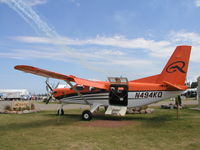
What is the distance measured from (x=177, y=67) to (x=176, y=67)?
0.19 feet

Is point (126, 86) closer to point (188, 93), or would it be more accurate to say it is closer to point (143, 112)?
point (143, 112)

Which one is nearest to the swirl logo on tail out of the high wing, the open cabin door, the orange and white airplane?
the orange and white airplane

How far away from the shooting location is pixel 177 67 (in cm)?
1216

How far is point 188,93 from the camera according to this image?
2549 inches

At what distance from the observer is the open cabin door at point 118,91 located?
12.6m

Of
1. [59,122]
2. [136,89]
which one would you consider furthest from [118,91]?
[59,122]

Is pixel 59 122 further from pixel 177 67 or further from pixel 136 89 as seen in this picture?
pixel 177 67

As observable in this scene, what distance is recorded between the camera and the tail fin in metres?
12.0

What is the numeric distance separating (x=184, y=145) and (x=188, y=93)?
64.0 metres

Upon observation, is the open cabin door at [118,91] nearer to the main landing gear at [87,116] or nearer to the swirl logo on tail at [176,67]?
the main landing gear at [87,116]

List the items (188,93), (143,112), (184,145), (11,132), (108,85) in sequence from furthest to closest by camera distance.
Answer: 1. (188,93)
2. (143,112)
3. (108,85)
4. (11,132)
5. (184,145)

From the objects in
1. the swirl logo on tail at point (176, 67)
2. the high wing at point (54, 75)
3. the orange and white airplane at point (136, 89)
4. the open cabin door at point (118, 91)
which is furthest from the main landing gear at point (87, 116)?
the swirl logo on tail at point (176, 67)

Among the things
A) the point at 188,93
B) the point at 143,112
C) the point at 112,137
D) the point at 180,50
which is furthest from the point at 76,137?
the point at 188,93

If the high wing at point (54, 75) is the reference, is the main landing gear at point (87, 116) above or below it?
below
